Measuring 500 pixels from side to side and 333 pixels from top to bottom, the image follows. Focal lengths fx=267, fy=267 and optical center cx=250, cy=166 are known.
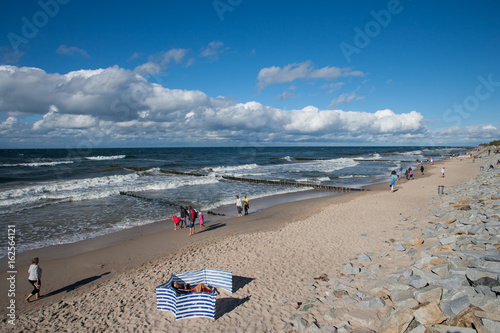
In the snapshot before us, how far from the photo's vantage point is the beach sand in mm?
6855

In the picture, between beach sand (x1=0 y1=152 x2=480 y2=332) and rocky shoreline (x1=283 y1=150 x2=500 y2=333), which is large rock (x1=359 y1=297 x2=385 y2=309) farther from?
beach sand (x1=0 y1=152 x2=480 y2=332)

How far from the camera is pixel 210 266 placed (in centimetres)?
984

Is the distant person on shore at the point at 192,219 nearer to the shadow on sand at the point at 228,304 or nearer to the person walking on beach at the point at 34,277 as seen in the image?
the shadow on sand at the point at 228,304

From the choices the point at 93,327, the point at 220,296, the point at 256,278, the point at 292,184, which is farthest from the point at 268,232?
the point at 292,184

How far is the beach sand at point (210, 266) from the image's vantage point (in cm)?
686

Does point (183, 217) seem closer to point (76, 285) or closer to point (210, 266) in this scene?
point (210, 266)

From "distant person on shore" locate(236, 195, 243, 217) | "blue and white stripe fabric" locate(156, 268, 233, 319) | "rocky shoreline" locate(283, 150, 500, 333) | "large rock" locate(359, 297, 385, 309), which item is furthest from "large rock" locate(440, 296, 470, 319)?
"distant person on shore" locate(236, 195, 243, 217)

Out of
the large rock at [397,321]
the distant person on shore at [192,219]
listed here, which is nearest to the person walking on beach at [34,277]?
the distant person on shore at [192,219]

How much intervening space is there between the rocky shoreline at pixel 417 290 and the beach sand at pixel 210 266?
66 centimetres

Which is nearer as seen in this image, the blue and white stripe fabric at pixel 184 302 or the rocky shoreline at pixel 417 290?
the rocky shoreline at pixel 417 290

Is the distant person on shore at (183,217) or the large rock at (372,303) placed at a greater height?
the large rock at (372,303)

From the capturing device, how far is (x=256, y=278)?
873 centimetres

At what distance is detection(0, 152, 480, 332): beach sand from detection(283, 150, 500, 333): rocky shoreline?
66cm

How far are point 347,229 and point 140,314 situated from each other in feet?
33.0
